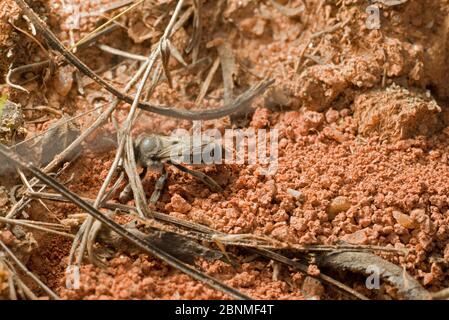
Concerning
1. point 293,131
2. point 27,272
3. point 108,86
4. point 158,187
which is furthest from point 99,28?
point 27,272

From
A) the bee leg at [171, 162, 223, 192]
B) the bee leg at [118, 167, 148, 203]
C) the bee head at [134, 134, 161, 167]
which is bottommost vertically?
the bee leg at [118, 167, 148, 203]

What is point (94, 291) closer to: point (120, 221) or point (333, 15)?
point (120, 221)

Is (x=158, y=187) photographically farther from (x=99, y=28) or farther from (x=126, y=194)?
(x=99, y=28)

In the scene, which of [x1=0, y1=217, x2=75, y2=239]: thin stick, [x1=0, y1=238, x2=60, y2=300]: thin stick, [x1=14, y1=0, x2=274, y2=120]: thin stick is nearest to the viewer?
[x1=0, y1=238, x2=60, y2=300]: thin stick

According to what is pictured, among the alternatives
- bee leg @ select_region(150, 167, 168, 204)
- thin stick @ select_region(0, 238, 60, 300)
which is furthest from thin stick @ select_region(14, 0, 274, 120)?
thin stick @ select_region(0, 238, 60, 300)

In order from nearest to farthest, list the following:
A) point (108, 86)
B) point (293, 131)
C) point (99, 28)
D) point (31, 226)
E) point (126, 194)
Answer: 1. point (31, 226)
2. point (126, 194)
3. point (108, 86)
4. point (293, 131)
5. point (99, 28)

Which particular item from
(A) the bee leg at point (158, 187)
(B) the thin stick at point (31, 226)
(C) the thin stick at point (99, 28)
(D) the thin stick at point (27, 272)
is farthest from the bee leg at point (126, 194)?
(C) the thin stick at point (99, 28)

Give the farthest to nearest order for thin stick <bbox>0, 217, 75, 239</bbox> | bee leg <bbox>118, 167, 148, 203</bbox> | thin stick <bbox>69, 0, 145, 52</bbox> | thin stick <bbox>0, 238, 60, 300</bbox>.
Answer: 1. thin stick <bbox>69, 0, 145, 52</bbox>
2. bee leg <bbox>118, 167, 148, 203</bbox>
3. thin stick <bbox>0, 217, 75, 239</bbox>
4. thin stick <bbox>0, 238, 60, 300</bbox>

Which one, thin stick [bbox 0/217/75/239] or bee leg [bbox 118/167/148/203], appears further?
bee leg [bbox 118/167/148/203]

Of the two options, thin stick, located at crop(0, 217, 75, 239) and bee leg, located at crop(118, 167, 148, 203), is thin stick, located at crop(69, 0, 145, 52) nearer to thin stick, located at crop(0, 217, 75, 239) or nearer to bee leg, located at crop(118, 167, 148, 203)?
bee leg, located at crop(118, 167, 148, 203)
